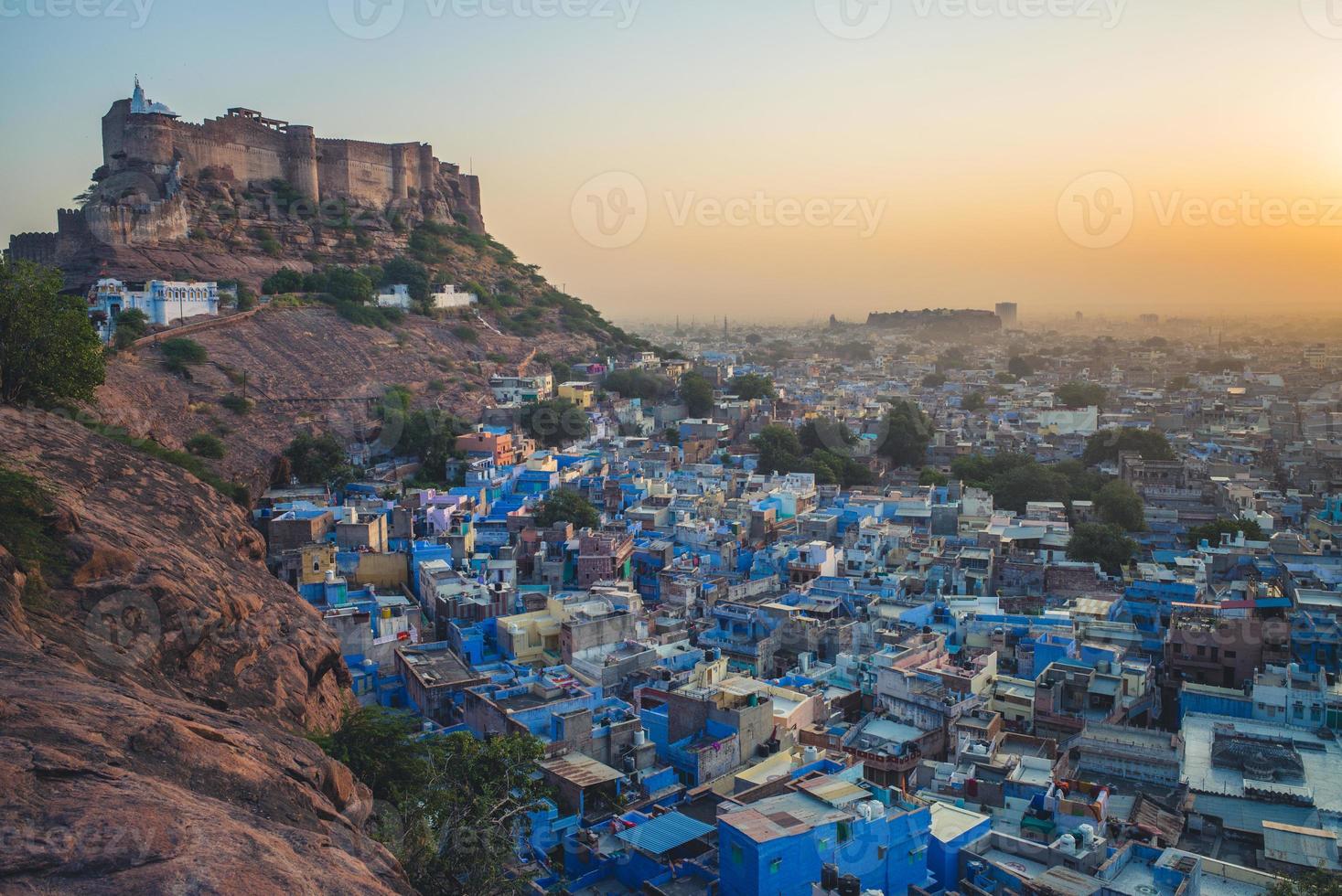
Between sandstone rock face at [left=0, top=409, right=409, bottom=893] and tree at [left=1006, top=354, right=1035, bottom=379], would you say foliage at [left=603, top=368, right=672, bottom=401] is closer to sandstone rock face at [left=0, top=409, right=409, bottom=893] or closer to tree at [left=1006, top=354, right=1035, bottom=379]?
sandstone rock face at [left=0, top=409, right=409, bottom=893]

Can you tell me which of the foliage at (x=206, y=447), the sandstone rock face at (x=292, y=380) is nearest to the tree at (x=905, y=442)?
the sandstone rock face at (x=292, y=380)

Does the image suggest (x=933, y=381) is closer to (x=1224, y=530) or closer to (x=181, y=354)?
(x=1224, y=530)

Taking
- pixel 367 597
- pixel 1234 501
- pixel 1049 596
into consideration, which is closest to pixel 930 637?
pixel 1049 596

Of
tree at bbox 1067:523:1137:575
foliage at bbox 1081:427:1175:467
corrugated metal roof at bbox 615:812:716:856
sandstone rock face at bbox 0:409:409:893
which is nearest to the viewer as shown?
sandstone rock face at bbox 0:409:409:893

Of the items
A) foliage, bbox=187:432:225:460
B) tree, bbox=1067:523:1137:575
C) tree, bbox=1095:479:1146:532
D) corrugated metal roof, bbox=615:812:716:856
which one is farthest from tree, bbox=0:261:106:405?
tree, bbox=1095:479:1146:532

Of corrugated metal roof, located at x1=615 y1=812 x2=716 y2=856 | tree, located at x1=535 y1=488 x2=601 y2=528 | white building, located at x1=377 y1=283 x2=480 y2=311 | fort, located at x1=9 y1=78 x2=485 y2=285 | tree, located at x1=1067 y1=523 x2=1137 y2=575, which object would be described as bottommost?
corrugated metal roof, located at x1=615 y1=812 x2=716 y2=856

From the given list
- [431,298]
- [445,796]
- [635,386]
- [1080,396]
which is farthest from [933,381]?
[445,796]
